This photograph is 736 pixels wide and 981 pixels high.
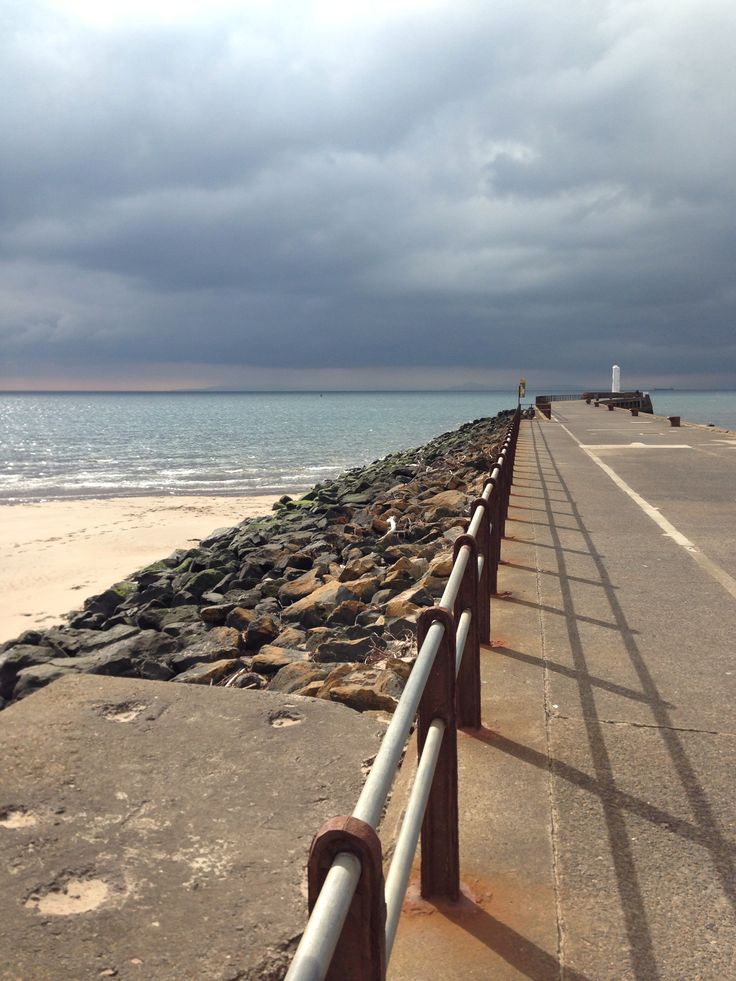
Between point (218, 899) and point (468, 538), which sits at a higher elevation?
point (468, 538)

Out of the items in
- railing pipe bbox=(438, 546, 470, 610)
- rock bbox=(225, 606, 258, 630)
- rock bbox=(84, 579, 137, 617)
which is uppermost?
railing pipe bbox=(438, 546, 470, 610)

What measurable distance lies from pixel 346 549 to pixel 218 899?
28.0 feet

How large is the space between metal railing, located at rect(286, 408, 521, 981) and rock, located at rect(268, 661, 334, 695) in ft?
5.69

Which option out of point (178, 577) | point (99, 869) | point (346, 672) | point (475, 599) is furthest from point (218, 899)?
point (178, 577)

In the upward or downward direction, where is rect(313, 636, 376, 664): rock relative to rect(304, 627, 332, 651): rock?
upward

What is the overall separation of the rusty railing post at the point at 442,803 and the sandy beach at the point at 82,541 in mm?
10297

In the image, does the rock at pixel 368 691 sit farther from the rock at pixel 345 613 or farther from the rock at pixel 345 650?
the rock at pixel 345 613

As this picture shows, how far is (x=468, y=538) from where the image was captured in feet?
13.1

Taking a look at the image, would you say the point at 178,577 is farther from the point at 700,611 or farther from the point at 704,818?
the point at 704,818

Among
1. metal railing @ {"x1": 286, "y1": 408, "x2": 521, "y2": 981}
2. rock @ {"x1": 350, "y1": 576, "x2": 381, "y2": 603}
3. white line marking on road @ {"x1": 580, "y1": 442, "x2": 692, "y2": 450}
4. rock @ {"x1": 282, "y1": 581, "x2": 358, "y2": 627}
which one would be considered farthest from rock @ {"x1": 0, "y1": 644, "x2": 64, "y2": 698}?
white line marking on road @ {"x1": 580, "y1": 442, "x2": 692, "y2": 450}

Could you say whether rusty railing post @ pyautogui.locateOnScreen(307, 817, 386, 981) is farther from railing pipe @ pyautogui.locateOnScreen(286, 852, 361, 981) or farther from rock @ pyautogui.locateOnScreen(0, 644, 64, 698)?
rock @ pyautogui.locateOnScreen(0, 644, 64, 698)

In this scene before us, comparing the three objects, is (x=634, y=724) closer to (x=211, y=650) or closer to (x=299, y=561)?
(x=211, y=650)

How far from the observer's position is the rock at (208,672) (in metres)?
6.08

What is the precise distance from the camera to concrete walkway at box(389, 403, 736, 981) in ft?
7.75
